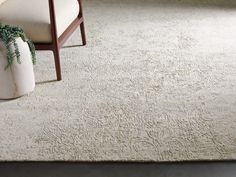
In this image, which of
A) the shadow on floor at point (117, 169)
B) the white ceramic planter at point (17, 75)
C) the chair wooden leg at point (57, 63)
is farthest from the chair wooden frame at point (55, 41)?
the shadow on floor at point (117, 169)

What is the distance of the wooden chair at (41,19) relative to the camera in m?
2.23

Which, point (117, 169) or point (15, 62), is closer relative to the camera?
point (117, 169)

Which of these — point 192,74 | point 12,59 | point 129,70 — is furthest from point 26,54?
point 192,74

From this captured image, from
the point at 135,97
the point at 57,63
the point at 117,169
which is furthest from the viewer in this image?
the point at 57,63

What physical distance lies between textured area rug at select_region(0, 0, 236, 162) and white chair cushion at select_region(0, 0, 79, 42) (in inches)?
12.2

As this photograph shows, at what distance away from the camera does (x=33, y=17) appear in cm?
224

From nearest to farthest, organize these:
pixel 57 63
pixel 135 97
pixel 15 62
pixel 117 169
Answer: pixel 117 169
pixel 15 62
pixel 135 97
pixel 57 63

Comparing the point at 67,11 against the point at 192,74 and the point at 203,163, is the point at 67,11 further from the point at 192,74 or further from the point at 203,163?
the point at 203,163

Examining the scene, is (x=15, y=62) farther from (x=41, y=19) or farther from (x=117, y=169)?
(x=117, y=169)

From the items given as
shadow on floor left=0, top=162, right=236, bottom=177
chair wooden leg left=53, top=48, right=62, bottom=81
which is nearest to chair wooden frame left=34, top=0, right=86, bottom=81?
chair wooden leg left=53, top=48, right=62, bottom=81

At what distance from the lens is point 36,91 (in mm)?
2330

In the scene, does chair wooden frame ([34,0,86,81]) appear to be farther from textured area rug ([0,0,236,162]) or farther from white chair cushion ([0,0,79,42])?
textured area rug ([0,0,236,162])

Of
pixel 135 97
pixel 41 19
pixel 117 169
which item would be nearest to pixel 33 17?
pixel 41 19

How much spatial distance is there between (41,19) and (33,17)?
47 millimetres
